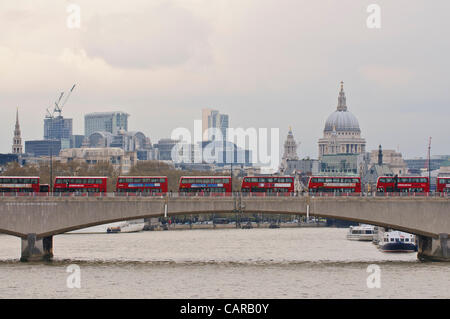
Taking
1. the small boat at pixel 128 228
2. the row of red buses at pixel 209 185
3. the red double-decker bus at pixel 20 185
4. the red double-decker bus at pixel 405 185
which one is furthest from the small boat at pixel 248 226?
the red double-decker bus at pixel 20 185

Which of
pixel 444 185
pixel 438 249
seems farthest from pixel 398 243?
pixel 438 249

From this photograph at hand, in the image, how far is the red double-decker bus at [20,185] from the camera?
111 meters

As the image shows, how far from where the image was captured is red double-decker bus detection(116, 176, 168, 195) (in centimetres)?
11331

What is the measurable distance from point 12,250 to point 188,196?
25.5 meters

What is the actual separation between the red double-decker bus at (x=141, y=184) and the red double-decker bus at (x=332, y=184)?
16.2 m

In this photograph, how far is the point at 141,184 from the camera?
114m

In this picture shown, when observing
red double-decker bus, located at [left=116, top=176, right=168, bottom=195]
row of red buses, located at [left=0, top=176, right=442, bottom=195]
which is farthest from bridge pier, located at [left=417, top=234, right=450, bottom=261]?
red double-decker bus, located at [left=116, top=176, right=168, bottom=195]

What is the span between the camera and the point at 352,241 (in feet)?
463

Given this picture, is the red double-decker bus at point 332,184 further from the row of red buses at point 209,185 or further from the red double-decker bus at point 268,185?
the red double-decker bus at point 268,185

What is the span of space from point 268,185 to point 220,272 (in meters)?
27.2
